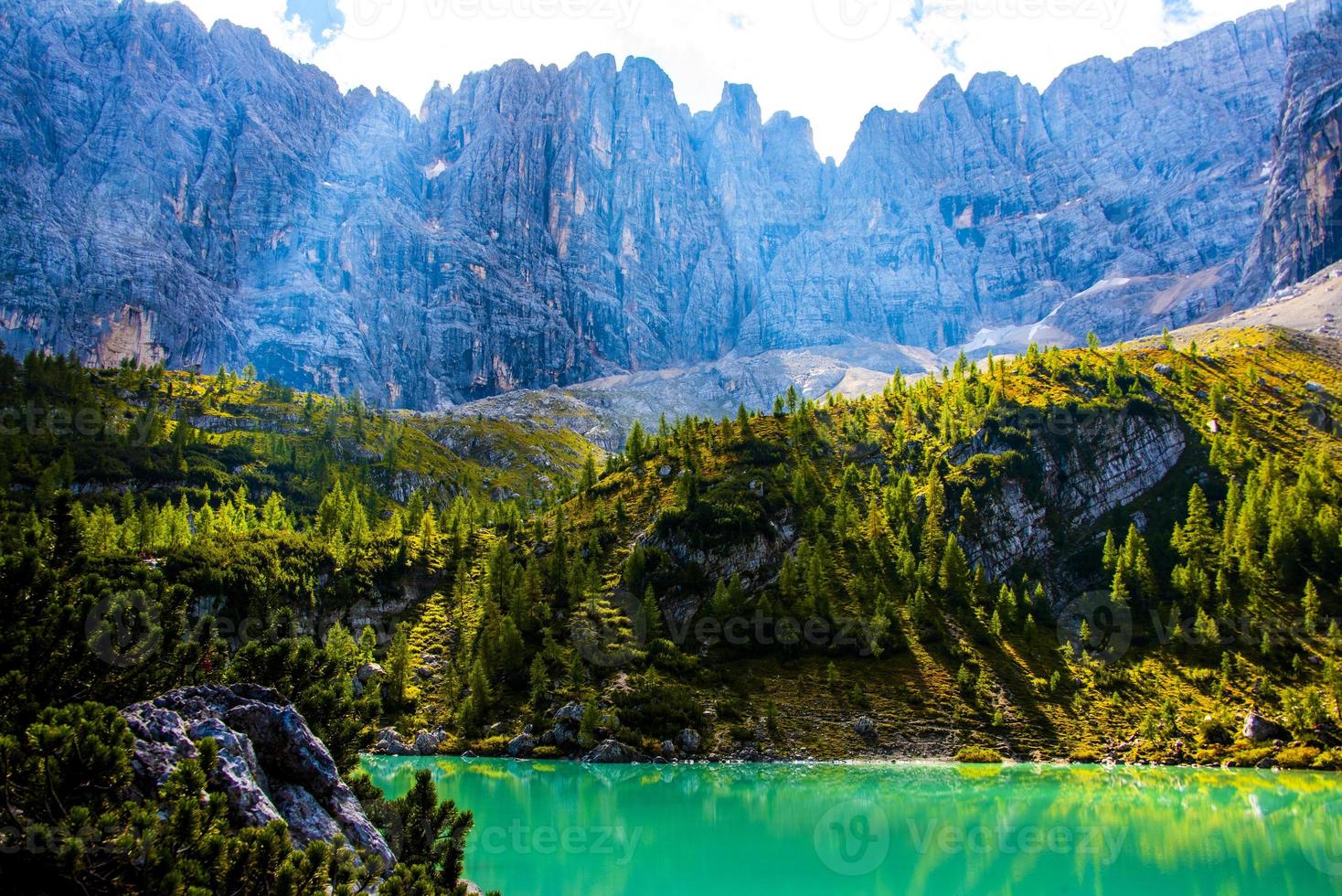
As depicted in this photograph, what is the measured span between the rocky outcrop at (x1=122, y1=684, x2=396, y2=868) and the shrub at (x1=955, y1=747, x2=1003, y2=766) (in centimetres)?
7764

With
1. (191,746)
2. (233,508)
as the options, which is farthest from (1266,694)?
(233,508)

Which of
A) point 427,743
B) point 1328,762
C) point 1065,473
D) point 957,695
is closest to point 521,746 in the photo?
point 427,743

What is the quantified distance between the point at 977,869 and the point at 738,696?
53.4 m

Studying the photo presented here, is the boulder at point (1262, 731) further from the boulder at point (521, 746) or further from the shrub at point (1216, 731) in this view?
the boulder at point (521, 746)

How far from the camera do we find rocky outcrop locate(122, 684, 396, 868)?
1508 centimetres

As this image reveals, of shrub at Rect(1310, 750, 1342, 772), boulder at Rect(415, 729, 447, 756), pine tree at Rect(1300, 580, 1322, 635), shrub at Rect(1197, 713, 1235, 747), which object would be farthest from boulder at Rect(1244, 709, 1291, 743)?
boulder at Rect(415, 729, 447, 756)

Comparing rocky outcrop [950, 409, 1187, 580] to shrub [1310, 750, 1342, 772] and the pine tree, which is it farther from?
shrub [1310, 750, 1342, 772]

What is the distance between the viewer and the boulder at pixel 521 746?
288ft

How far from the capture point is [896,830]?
52000 mm

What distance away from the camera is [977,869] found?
43.1m

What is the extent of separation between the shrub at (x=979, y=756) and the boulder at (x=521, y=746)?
44513 millimetres

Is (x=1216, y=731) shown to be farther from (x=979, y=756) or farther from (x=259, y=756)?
(x=259, y=756)

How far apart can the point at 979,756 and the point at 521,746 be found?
157 feet

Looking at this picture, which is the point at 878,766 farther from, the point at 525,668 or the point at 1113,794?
the point at 525,668
